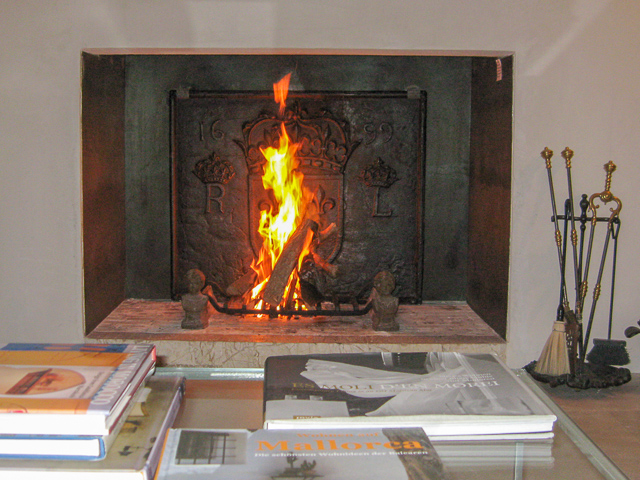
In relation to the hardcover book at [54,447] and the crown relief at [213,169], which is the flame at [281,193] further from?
the hardcover book at [54,447]

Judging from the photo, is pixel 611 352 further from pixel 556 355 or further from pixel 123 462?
pixel 123 462

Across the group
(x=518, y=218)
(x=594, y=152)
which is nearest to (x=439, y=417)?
(x=518, y=218)

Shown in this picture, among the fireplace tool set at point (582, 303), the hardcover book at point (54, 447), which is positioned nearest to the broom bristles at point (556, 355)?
the fireplace tool set at point (582, 303)

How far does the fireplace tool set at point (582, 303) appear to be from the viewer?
1775mm

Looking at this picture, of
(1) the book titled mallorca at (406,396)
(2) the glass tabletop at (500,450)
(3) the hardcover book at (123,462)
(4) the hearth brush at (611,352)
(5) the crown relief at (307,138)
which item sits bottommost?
(4) the hearth brush at (611,352)

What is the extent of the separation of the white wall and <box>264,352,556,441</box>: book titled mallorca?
1158 mm

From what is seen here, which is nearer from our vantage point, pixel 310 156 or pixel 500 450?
pixel 500 450

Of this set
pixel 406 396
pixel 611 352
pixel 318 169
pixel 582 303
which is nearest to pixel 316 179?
pixel 318 169

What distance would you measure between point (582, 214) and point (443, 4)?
0.78 metres

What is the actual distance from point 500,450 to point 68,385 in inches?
20.6

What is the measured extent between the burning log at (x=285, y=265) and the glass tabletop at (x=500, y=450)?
3.79ft

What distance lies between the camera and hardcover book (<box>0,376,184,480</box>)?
62 cm

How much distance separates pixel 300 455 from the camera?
0.63 metres

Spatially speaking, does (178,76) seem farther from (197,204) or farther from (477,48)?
(477,48)
